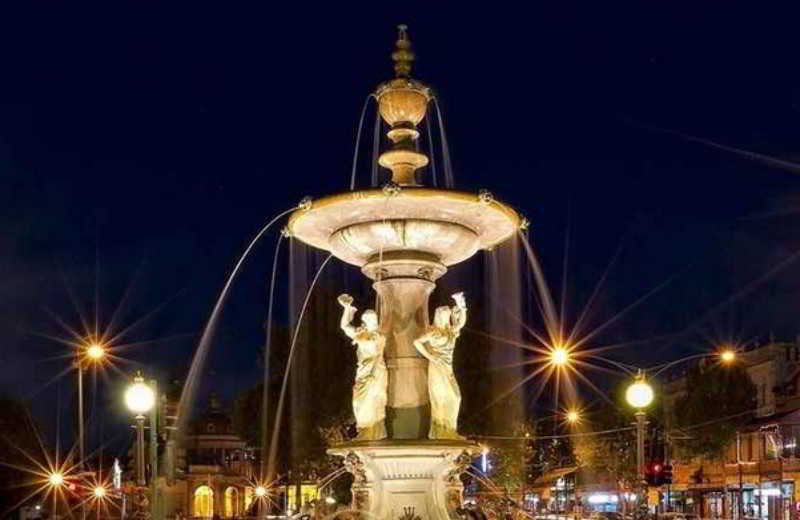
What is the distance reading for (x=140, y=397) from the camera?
1855cm

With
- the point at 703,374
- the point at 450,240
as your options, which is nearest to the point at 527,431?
the point at 703,374

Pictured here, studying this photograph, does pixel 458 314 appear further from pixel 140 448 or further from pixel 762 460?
pixel 762 460

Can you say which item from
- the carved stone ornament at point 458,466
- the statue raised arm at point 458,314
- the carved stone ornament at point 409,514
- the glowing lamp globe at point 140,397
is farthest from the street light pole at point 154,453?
the statue raised arm at point 458,314

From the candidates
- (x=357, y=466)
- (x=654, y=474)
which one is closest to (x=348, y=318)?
(x=357, y=466)

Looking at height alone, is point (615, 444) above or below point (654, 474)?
above

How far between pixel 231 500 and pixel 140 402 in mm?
98860

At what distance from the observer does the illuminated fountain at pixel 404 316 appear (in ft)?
55.2

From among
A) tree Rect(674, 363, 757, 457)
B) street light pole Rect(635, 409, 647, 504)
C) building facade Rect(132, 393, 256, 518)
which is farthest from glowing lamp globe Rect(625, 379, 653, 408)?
building facade Rect(132, 393, 256, 518)

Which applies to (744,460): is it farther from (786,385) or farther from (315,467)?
(315,467)

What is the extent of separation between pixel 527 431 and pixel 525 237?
30.3 metres

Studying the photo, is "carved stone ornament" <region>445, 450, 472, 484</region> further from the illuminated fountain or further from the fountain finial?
the fountain finial

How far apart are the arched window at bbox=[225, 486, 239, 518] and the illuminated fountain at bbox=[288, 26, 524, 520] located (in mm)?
98498

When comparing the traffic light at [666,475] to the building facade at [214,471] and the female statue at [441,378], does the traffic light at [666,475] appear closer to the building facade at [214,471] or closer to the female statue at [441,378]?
the female statue at [441,378]

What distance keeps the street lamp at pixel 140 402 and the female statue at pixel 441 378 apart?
15.2 feet
